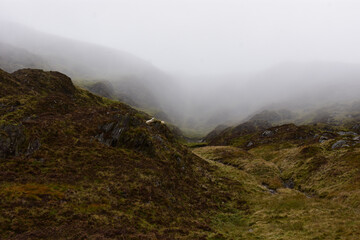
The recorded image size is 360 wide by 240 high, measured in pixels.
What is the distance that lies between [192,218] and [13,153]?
25.7m

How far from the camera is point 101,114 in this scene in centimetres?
4297

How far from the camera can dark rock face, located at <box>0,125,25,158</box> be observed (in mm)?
25781

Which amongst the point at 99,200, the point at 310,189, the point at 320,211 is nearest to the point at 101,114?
the point at 99,200

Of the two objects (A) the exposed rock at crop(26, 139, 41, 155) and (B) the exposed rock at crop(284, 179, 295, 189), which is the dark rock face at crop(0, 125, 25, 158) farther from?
(B) the exposed rock at crop(284, 179, 295, 189)

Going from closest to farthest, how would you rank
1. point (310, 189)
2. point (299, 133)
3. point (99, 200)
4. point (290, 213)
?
point (99, 200), point (290, 213), point (310, 189), point (299, 133)

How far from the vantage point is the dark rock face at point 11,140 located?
25781mm

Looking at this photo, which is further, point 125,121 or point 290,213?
point 125,121

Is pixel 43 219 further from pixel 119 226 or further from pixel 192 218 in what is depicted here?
pixel 192 218

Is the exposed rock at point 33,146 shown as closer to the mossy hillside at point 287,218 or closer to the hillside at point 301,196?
the mossy hillside at point 287,218

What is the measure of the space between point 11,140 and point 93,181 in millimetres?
12928

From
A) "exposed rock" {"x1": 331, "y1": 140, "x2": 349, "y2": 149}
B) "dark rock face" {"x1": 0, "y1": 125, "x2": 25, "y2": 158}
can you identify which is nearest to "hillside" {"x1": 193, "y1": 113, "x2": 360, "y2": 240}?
"exposed rock" {"x1": 331, "y1": 140, "x2": 349, "y2": 149}

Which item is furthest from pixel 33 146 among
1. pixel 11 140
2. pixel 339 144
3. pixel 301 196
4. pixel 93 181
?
pixel 339 144

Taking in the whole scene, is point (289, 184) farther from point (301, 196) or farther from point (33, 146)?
point (33, 146)

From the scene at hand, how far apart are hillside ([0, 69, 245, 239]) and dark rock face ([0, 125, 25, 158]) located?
0.11m
